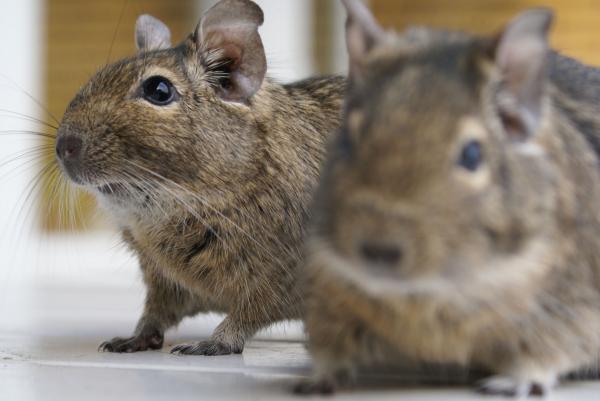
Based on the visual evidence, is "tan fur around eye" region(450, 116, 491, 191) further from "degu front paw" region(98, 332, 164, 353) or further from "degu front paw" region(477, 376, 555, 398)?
"degu front paw" region(98, 332, 164, 353)

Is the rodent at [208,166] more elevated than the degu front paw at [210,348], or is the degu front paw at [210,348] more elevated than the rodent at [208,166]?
the rodent at [208,166]

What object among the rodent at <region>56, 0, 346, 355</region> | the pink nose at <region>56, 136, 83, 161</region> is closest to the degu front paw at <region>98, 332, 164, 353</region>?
the rodent at <region>56, 0, 346, 355</region>

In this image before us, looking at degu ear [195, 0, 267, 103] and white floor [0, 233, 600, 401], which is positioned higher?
degu ear [195, 0, 267, 103]

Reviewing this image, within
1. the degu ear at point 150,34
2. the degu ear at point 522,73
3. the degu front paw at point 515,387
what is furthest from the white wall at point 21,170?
the degu ear at point 522,73

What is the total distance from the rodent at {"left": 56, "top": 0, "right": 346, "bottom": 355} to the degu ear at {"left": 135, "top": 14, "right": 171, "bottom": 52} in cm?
24

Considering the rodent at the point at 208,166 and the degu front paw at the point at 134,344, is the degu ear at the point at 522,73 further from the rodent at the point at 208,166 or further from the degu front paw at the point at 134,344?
the degu front paw at the point at 134,344

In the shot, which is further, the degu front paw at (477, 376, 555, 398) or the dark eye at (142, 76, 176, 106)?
the dark eye at (142, 76, 176, 106)

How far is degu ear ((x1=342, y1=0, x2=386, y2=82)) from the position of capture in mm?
2092

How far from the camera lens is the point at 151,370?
250 centimetres

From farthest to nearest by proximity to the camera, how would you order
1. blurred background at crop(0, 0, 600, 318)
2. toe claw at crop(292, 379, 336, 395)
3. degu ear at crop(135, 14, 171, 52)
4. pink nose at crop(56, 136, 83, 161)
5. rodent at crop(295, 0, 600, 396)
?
blurred background at crop(0, 0, 600, 318), degu ear at crop(135, 14, 171, 52), pink nose at crop(56, 136, 83, 161), toe claw at crop(292, 379, 336, 395), rodent at crop(295, 0, 600, 396)

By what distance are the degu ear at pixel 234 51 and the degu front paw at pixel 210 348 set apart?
0.73 m

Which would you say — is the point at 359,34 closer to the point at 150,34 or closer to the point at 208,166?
the point at 208,166

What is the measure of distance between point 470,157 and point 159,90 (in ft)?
4.41

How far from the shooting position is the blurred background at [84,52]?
7.16 m
